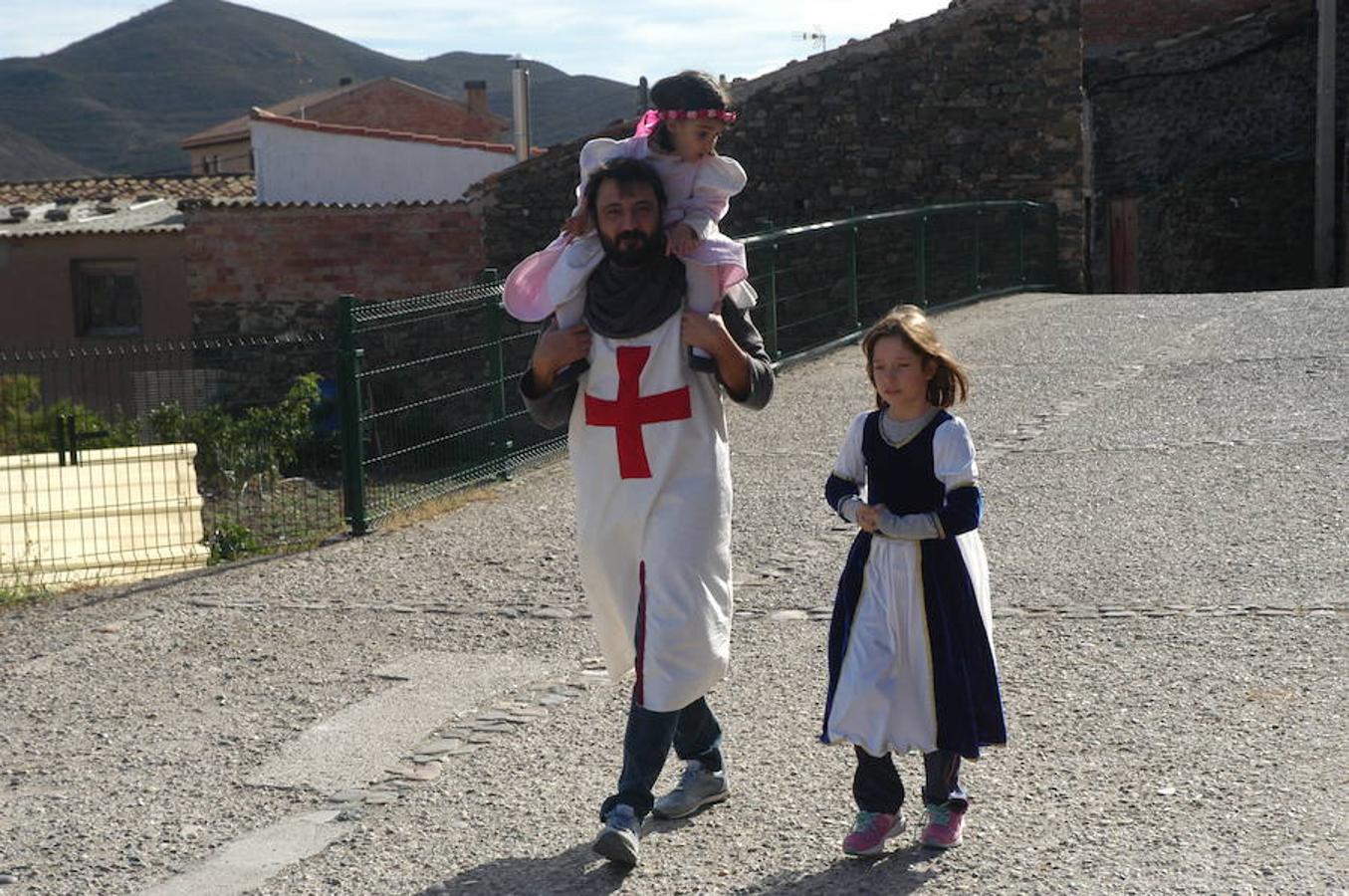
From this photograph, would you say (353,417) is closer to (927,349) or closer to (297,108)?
(927,349)

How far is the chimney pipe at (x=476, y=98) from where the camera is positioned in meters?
47.1

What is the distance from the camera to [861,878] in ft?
13.8

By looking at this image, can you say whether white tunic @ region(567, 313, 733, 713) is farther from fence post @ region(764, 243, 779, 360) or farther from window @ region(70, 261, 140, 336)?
window @ region(70, 261, 140, 336)

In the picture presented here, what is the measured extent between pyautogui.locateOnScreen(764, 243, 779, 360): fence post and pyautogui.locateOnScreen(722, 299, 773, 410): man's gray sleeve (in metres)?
8.69

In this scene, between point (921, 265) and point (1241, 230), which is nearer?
point (921, 265)

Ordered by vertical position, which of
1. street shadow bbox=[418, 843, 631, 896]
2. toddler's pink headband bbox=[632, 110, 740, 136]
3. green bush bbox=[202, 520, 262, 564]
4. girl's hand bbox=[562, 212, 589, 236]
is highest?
toddler's pink headband bbox=[632, 110, 740, 136]

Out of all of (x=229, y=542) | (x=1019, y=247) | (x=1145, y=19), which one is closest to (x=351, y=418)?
(x=229, y=542)

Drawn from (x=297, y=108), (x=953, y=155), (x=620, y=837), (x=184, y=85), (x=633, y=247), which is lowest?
(x=620, y=837)

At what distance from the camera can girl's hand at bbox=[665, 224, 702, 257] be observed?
Result: 14.1 ft

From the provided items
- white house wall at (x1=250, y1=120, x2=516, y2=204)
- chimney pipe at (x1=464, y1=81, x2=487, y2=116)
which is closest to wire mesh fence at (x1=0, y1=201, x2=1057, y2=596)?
white house wall at (x1=250, y1=120, x2=516, y2=204)

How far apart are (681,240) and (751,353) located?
36 cm

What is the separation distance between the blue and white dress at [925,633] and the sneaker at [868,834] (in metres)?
0.18

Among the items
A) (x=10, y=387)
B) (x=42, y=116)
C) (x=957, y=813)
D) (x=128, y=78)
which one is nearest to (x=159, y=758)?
(x=957, y=813)

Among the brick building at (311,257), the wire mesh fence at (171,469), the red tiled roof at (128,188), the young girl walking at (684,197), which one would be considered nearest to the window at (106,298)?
the wire mesh fence at (171,469)
